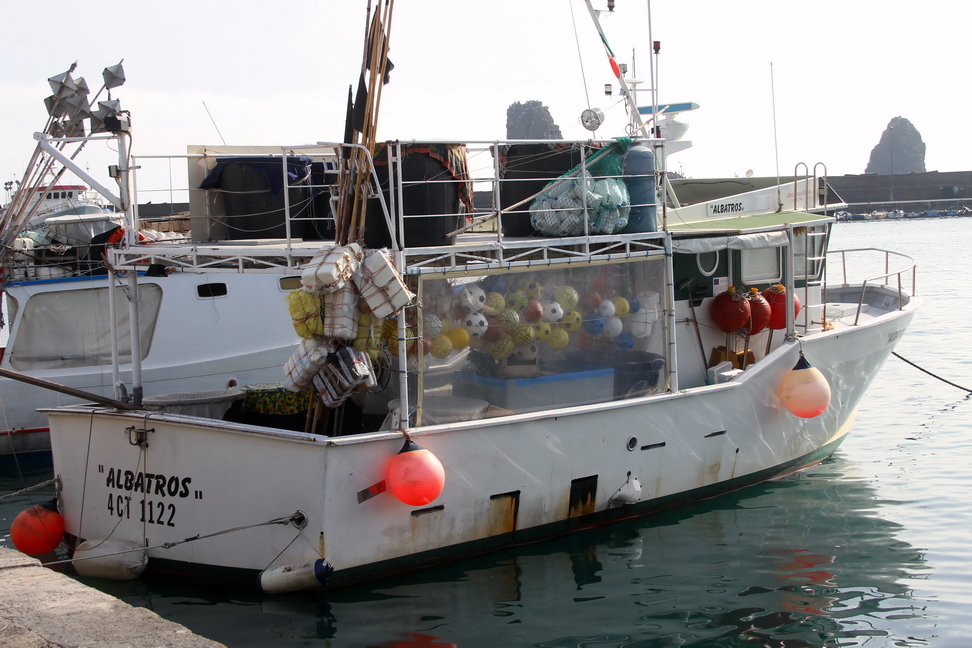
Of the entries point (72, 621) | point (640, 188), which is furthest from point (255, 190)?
point (72, 621)

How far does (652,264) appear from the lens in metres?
8.21

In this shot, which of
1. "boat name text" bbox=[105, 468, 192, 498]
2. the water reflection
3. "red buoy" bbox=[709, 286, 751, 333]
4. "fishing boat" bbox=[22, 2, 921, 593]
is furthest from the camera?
"red buoy" bbox=[709, 286, 751, 333]

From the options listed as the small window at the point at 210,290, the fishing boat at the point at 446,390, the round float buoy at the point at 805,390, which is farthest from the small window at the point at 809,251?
the small window at the point at 210,290

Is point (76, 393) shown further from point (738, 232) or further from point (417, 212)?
point (738, 232)

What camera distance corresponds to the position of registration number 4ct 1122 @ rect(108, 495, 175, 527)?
7.06 meters

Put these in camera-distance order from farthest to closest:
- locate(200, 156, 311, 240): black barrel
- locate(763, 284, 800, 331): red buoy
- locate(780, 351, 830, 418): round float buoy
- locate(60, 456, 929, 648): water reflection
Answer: locate(763, 284, 800, 331): red buoy → locate(780, 351, 830, 418): round float buoy → locate(200, 156, 311, 240): black barrel → locate(60, 456, 929, 648): water reflection

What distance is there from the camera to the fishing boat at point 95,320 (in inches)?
506

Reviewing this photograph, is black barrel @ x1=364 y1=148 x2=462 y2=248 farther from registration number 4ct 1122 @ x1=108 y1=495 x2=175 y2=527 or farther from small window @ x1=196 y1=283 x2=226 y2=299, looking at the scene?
small window @ x1=196 y1=283 x2=226 y2=299

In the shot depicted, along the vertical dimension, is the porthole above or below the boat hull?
above

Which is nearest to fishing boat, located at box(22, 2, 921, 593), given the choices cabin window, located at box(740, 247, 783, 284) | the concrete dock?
cabin window, located at box(740, 247, 783, 284)

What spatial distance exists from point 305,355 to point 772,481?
224 inches

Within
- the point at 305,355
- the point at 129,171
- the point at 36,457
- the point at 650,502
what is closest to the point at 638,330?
the point at 650,502

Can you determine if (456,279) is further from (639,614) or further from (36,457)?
(36,457)

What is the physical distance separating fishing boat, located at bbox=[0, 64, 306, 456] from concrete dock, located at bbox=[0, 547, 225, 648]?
26.4 ft
